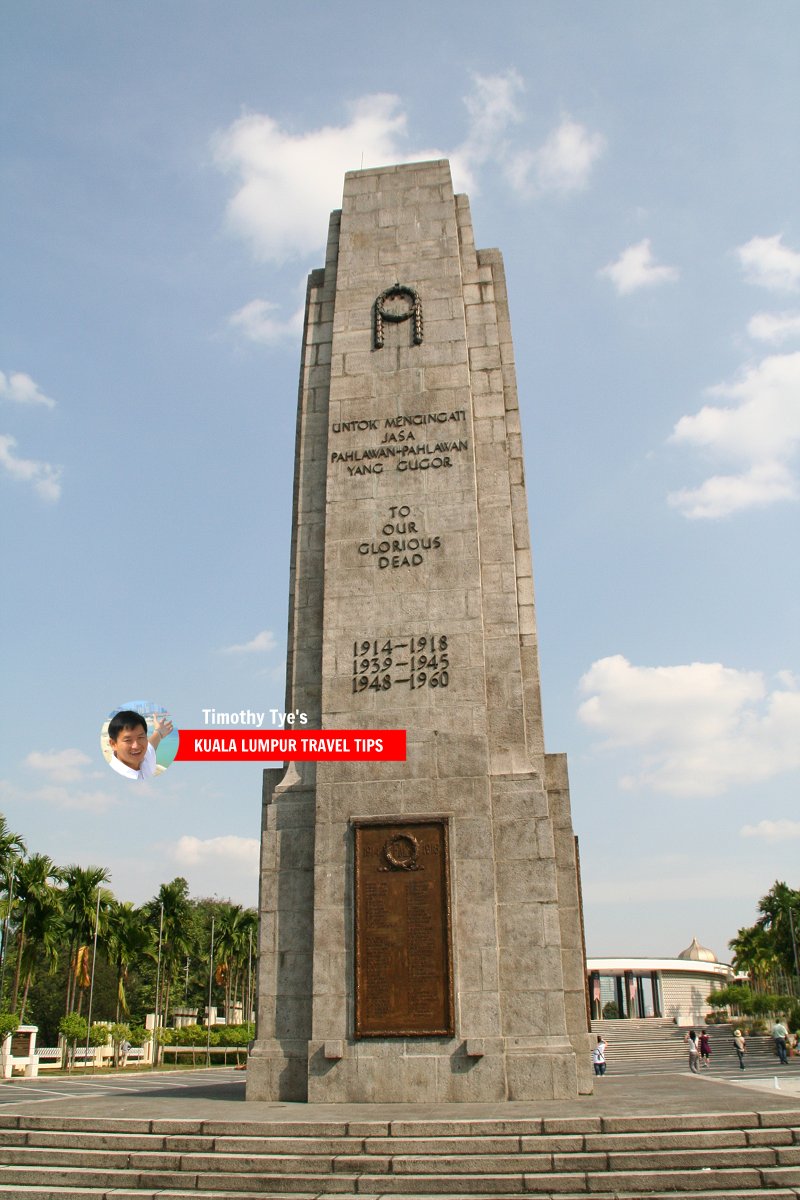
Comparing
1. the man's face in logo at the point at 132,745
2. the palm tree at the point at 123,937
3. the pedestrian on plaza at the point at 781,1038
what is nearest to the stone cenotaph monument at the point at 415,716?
the man's face in logo at the point at 132,745

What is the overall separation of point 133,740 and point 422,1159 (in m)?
9.03

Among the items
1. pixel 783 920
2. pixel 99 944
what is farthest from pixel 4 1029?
pixel 783 920

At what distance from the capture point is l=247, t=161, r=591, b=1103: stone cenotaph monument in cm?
1331

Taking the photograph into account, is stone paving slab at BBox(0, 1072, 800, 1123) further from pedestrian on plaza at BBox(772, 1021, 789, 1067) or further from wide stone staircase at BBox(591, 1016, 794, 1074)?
wide stone staircase at BBox(591, 1016, 794, 1074)

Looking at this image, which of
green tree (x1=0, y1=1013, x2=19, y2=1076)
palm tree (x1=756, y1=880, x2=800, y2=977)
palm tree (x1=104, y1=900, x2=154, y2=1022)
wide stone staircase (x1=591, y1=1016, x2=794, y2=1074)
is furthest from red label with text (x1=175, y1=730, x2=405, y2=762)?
palm tree (x1=756, y1=880, x2=800, y2=977)

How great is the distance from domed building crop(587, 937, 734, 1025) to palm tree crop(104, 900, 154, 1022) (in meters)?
32.8

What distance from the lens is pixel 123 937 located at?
47.4 m

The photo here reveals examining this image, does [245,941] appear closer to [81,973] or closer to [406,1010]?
[81,973]

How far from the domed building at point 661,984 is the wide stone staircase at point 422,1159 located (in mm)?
59951

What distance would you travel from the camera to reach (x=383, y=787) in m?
14.5

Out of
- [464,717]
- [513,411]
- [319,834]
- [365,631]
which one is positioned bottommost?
[319,834]

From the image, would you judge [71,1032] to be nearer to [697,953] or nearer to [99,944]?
[99,944]

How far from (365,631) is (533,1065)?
7.03 metres

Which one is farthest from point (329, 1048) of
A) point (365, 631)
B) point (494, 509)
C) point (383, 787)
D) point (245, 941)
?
point (245, 941)
